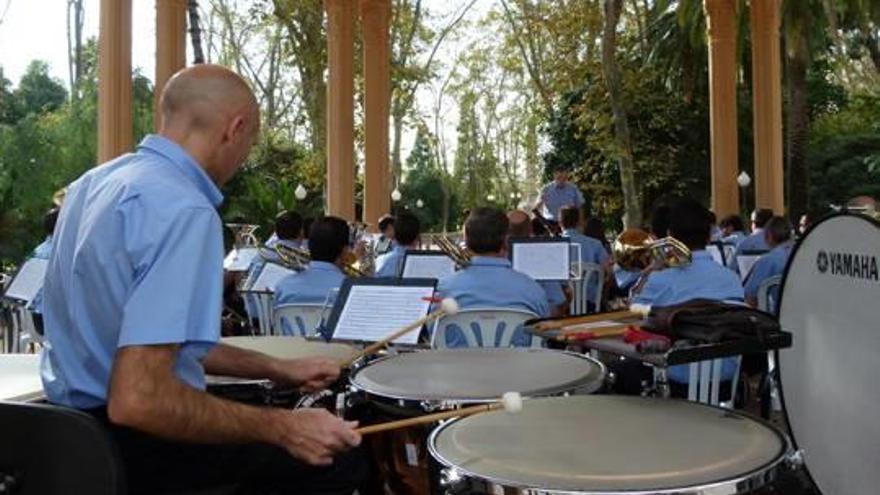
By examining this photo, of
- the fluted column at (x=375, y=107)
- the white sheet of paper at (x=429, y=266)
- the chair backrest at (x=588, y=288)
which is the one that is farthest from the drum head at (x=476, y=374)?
the fluted column at (x=375, y=107)

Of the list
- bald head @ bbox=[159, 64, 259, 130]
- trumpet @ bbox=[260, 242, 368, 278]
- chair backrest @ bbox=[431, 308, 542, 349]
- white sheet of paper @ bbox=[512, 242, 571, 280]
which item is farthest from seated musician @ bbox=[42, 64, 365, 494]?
white sheet of paper @ bbox=[512, 242, 571, 280]

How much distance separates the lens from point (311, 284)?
542 cm

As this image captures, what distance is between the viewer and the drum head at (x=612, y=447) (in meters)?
1.96

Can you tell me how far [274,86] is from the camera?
115ft

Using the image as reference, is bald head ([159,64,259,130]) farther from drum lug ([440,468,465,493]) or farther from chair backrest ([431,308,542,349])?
chair backrest ([431,308,542,349])

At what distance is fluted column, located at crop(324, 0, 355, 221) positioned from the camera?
594 inches

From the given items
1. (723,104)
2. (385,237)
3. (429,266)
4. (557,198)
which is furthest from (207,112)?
(723,104)

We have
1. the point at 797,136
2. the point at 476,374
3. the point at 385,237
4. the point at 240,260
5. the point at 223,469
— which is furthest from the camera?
the point at 797,136

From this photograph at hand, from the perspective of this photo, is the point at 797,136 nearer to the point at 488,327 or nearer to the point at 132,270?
the point at 488,327

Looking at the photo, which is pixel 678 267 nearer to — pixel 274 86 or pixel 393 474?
pixel 393 474

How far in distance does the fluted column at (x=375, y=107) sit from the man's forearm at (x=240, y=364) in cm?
1269

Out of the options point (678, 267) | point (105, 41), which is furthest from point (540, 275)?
point (105, 41)

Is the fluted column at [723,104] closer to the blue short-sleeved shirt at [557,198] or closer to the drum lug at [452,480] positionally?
the blue short-sleeved shirt at [557,198]

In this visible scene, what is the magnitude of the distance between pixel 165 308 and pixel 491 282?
277 centimetres
